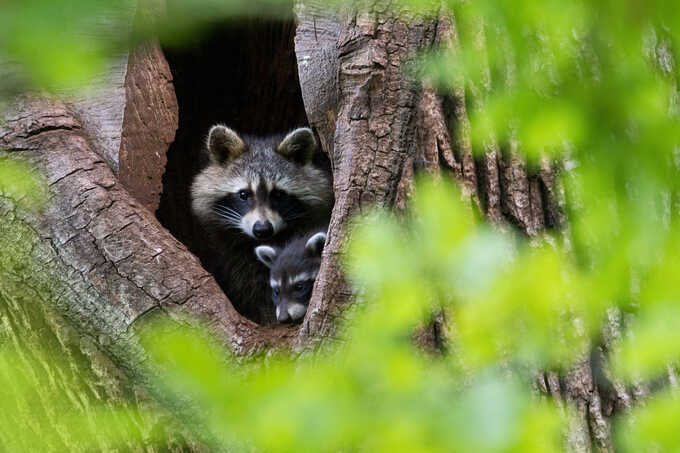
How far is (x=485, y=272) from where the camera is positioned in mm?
898

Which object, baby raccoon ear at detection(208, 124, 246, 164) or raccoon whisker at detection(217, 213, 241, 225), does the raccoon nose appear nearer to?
raccoon whisker at detection(217, 213, 241, 225)

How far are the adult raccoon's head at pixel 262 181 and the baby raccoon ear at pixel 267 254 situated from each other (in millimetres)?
540

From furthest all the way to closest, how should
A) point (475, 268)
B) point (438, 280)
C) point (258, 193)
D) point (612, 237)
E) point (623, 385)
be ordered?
point (258, 193) → point (623, 385) → point (612, 237) → point (438, 280) → point (475, 268)

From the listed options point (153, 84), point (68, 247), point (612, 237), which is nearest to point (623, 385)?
point (612, 237)

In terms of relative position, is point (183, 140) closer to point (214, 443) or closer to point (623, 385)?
point (623, 385)

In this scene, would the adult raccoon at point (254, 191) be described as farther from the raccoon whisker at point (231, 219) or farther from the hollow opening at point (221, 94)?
the hollow opening at point (221, 94)

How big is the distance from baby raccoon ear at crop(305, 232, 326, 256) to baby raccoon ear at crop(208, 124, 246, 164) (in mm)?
1279

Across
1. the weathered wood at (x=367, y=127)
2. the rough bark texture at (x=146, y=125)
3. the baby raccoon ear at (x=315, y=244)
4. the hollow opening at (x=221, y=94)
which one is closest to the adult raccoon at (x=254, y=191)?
the hollow opening at (x=221, y=94)

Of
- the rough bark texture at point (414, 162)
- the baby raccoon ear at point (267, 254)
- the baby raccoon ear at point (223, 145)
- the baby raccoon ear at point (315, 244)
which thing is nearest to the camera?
the rough bark texture at point (414, 162)

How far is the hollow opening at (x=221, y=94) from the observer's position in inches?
210

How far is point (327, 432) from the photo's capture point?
0.93 meters

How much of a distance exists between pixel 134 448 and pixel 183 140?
3390 millimetres

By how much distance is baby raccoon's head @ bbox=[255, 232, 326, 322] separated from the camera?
13.1ft

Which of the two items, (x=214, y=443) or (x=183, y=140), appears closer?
(x=214, y=443)
